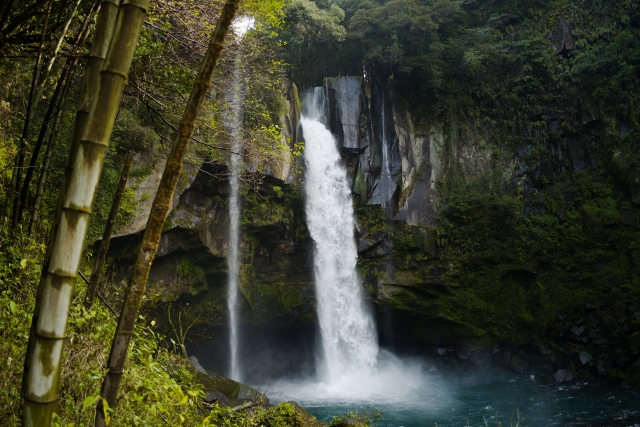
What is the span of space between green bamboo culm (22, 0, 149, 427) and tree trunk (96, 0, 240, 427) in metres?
0.41

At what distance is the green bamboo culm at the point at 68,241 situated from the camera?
1.92 m

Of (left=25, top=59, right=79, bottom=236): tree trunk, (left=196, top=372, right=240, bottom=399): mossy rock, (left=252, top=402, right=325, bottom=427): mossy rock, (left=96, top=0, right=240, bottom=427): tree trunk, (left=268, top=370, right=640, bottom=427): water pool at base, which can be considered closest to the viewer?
(left=96, top=0, right=240, bottom=427): tree trunk

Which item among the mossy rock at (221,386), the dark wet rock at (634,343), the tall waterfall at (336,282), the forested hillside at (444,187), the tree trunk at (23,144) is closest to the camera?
the tree trunk at (23,144)

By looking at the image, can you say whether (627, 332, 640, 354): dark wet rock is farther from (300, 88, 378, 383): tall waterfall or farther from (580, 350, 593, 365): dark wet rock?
(300, 88, 378, 383): tall waterfall

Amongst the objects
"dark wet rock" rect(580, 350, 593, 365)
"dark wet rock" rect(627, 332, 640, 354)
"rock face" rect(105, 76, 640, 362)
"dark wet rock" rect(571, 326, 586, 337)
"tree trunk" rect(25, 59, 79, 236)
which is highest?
"rock face" rect(105, 76, 640, 362)

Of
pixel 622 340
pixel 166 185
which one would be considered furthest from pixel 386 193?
pixel 166 185

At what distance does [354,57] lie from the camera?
18750mm

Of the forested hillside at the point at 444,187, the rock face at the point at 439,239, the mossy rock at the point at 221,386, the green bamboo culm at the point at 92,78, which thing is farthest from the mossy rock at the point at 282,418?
the rock face at the point at 439,239

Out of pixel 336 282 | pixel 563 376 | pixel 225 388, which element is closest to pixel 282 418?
pixel 225 388

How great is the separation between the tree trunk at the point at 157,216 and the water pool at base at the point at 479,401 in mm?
8277

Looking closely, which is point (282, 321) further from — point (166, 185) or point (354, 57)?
point (166, 185)

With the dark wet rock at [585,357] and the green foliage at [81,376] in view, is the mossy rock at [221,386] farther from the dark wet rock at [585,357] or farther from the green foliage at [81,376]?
the dark wet rock at [585,357]

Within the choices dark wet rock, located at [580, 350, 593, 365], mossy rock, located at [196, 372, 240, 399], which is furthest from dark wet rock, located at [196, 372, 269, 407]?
dark wet rock, located at [580, 350, 593, 365]

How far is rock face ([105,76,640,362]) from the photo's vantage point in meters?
14.7
